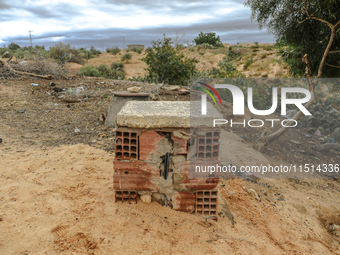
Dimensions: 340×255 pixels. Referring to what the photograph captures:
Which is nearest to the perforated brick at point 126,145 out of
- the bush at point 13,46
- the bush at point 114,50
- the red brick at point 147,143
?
the red brick at point 147,143

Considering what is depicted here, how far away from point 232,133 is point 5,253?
534cm

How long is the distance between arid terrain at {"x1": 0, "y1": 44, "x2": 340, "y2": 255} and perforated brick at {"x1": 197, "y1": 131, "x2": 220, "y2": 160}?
68cm

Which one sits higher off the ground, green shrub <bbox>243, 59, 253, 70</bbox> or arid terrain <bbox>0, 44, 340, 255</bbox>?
green shrub <bbox>243, 59, 253, 70</bbox>

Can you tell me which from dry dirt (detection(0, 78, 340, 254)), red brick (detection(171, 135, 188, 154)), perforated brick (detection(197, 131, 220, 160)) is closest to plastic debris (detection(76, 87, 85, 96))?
dry dirt (detection(0, 78, 340, 254))

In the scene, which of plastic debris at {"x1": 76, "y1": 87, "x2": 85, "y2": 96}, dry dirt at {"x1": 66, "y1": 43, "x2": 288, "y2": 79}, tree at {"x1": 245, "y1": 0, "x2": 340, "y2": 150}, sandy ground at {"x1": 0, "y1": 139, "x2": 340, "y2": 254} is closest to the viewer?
sandy ground at {"x1": 0, "y1": 139, "x2": 340, "y2": 254}

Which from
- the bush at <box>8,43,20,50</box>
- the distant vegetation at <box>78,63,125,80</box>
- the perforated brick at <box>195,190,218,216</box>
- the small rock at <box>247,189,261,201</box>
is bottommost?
the small rock at <box>247,189,261,201</box>

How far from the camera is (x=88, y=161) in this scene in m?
3.74

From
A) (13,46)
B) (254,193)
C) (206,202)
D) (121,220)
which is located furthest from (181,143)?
(13,46)

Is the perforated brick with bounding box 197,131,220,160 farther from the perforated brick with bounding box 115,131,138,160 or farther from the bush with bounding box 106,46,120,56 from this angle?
the bush with bounding box 106,46,120,56

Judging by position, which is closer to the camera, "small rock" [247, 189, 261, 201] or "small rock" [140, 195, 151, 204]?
"small rock" [140, 195, 151, 204]

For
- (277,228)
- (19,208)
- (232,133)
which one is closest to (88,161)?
(19,208)

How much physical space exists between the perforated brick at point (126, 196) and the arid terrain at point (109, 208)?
0.20 feet

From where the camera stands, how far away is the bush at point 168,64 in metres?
8.74

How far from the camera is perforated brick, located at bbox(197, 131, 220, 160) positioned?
2398mm
